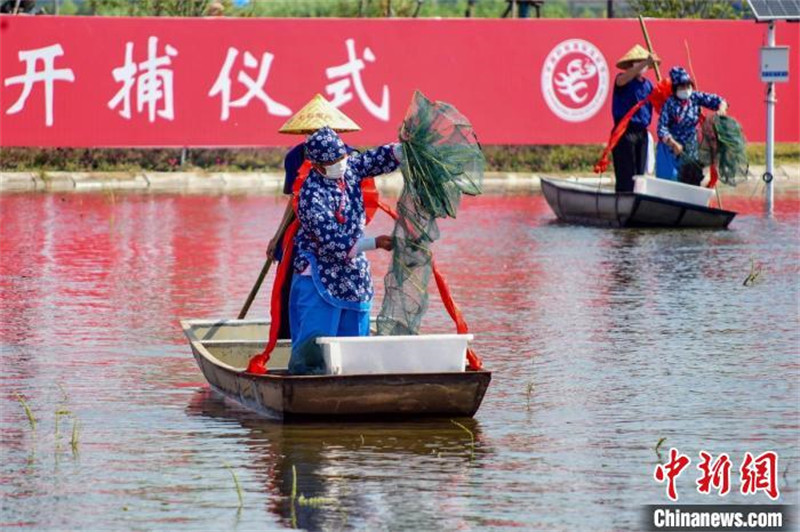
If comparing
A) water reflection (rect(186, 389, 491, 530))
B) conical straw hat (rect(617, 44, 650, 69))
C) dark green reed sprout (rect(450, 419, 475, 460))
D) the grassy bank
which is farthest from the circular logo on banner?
dark green reed sprout (rect(450, 419, 475, 460))

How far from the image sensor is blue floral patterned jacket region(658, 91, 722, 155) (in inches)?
876

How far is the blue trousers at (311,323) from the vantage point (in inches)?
439

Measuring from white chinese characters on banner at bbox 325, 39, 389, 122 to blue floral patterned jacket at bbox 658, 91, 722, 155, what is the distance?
732 cm

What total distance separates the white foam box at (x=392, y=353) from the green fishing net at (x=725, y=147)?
11994mm

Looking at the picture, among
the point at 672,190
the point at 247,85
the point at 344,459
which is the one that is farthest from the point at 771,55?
the point at 344,459

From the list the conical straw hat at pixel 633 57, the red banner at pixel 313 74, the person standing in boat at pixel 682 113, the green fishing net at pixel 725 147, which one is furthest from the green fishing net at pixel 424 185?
the red banner at pixel 313 74

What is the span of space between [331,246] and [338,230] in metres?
0.09

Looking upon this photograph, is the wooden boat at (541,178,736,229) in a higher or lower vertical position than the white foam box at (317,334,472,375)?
lower

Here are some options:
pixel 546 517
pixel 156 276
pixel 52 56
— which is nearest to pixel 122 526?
pixel 546 517

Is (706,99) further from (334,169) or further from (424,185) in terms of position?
(334,169)

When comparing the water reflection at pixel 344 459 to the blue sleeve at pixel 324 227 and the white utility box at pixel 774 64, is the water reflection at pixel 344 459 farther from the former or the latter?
the white utility box at pixel 774 64

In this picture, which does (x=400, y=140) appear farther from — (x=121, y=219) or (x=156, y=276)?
(x=121, y=219)

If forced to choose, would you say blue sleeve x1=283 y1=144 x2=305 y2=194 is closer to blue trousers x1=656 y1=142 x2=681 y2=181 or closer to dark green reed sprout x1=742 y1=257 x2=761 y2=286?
dark green reed sprout x1=742 y1=257 x2=761 y2=286

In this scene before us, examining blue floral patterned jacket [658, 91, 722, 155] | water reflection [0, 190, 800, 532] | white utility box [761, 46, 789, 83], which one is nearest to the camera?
water reflection [0, 190, 800, 532]
